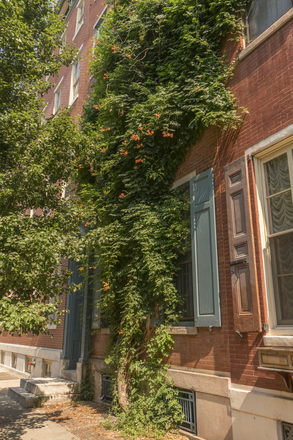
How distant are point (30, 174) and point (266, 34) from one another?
4.50 meters

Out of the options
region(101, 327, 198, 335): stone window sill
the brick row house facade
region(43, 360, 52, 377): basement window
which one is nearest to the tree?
region(101, 327, 198, 335): stone window sill

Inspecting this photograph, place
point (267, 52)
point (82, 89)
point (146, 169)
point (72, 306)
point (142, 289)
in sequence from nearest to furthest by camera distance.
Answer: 1. point (267, 52)
2. point (142, 289)
3. point (146, 169)
4. point (72, 306)
5. point (82, 89)

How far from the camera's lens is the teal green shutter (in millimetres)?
5512

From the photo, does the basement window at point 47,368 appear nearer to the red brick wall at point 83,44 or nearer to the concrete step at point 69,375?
the concrete step at point 69,375

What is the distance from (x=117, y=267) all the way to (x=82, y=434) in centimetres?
316

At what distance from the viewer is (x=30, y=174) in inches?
249

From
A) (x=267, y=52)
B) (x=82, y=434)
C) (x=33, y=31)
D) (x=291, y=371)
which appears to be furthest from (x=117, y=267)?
(x=33, y=31)

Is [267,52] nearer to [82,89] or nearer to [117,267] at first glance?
[117,267]

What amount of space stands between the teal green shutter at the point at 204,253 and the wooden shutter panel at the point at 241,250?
18.6 inches

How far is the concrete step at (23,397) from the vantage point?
8.04m

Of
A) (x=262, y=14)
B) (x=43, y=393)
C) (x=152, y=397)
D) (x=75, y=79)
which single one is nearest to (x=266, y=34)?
(x=262, y=14)

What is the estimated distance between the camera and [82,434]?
6.13 metres

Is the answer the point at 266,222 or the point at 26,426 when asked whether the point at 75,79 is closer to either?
the point at 266,222

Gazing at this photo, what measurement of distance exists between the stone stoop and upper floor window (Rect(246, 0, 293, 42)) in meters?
8.76
